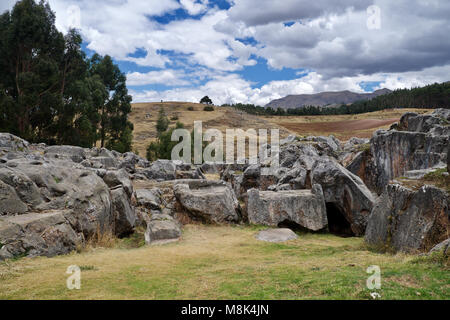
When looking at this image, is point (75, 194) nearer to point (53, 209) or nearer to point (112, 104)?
point (53, 209)

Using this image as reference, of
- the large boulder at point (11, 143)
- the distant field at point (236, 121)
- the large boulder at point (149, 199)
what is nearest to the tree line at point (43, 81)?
the large boulder at point (11, 143)

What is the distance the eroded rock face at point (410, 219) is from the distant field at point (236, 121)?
7696 cm

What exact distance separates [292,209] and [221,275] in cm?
936

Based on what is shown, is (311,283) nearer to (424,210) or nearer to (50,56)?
(424,210)

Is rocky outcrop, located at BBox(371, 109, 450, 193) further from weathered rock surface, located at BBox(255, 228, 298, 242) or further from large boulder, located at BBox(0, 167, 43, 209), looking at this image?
large boulder, located at BBox(0, 167, 43, 209)

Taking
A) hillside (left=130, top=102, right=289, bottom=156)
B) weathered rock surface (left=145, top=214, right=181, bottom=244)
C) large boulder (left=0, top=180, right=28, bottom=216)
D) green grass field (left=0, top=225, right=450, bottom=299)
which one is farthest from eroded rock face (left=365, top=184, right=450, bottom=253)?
hillside (left=130, top=102, right=289, bottom=156)

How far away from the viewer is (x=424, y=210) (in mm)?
10375

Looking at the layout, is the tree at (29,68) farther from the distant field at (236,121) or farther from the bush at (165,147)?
the distant field at (236,121)

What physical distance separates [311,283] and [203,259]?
4.71 meters

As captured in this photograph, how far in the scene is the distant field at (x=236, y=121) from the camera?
9756 cm

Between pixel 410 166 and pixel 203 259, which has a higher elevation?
pixel 410 166

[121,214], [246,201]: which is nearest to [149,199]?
[121,214]

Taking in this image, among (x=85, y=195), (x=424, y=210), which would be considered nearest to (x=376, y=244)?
(x=424, y=210)

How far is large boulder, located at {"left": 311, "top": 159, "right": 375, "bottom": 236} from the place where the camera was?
1646 cm
